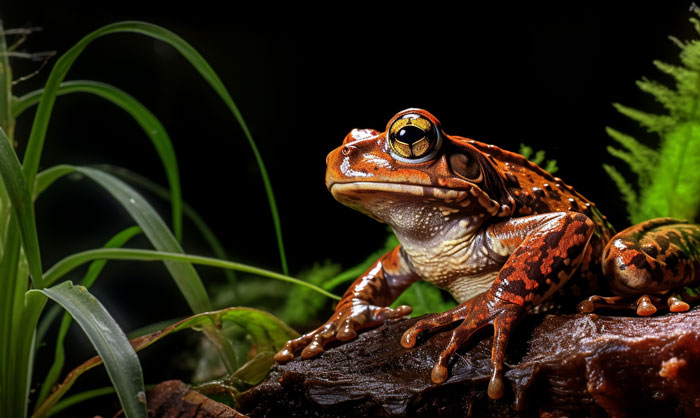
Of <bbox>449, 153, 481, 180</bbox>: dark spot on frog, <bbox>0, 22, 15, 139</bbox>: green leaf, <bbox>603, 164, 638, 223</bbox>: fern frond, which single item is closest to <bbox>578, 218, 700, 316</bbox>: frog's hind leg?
<bbox>449, 153, 481, 180</bbox>: dark spot on frog

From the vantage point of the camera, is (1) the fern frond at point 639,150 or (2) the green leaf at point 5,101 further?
(1) the fern frond at point 639,150

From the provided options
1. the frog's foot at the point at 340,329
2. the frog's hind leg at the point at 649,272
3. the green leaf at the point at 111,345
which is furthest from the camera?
the frog's foot at the point at 340,329

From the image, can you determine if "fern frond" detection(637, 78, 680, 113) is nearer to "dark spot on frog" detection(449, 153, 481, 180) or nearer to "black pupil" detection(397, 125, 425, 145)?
"dark spot on frog" detection(449, 153, 481, 180)

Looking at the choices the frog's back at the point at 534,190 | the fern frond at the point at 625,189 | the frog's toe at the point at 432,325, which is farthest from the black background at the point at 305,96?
the frog's toe at the point at 432,325

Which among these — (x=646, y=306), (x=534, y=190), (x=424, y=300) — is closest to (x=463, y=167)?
(x=534, y=190)

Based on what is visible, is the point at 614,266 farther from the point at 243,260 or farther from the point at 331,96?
the point at 243,260

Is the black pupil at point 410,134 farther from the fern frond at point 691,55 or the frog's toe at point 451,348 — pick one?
the fern frond at point 691,55

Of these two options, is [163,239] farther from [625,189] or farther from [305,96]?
[625,189]
